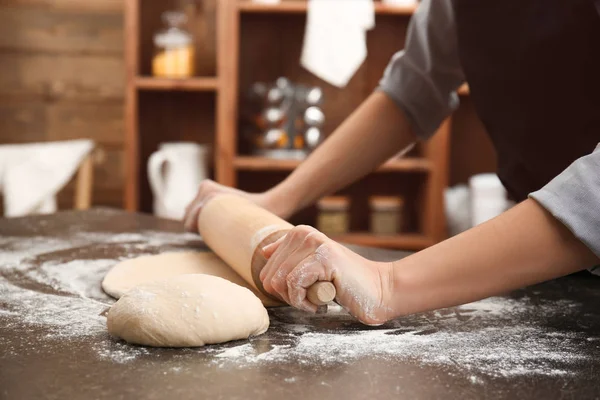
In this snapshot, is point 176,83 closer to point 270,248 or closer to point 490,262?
point 270,248

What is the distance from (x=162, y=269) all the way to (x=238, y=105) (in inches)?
69.2

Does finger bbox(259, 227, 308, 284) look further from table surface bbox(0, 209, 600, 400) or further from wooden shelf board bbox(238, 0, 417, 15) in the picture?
wooden shelf board bbox(238, 0, 417, 15)

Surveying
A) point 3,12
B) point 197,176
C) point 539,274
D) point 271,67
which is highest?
point 3,12

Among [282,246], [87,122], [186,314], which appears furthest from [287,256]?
[87,122]

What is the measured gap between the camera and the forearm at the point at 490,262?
0.77 m

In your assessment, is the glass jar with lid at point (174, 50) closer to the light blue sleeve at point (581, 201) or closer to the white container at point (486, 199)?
the white container at point (486, 199)

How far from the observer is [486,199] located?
2.48 metres

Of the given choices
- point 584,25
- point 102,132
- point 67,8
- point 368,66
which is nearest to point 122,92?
point 102,132

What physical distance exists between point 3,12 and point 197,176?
99 centimetres

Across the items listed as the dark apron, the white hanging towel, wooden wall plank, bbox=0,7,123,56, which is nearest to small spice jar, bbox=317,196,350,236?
the white hanging towel

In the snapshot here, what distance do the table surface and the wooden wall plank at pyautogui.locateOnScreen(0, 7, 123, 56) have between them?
193 centimetres

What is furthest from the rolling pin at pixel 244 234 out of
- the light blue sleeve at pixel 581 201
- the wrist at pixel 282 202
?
the light blue sleeve at pixel 581 201

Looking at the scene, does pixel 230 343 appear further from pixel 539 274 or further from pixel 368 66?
pixel 368 66

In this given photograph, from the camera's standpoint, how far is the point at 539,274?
78 cm
